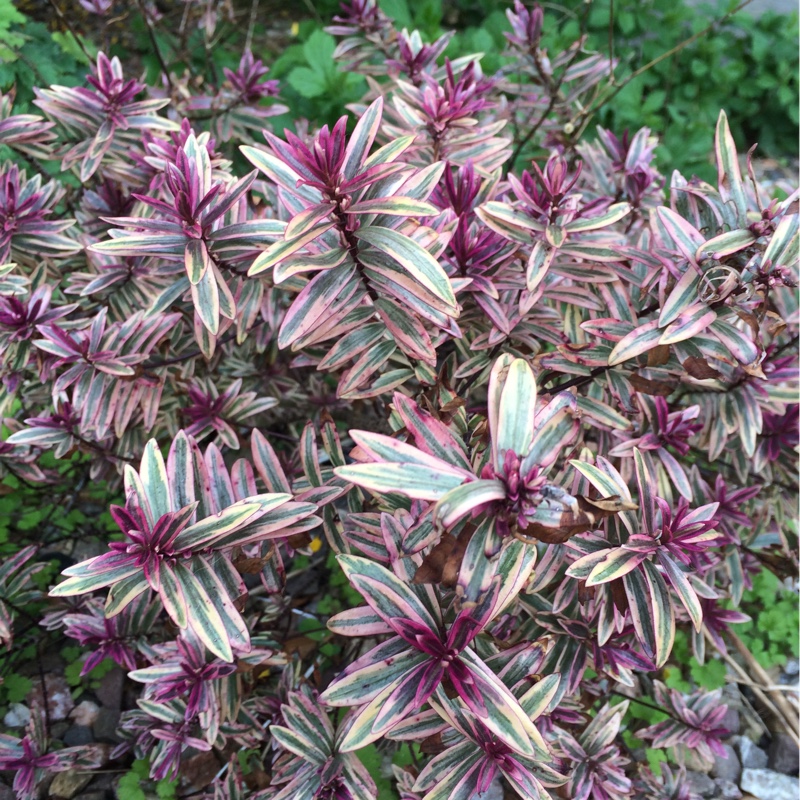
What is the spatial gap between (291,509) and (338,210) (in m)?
0.52

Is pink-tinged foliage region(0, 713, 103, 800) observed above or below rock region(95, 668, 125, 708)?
above

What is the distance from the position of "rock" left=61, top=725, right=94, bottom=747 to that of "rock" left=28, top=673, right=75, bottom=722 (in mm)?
54

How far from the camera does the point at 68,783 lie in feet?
5.95

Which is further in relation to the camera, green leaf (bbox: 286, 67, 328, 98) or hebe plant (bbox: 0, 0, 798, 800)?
green leaf (bbox: 286, 67, 328, 98)

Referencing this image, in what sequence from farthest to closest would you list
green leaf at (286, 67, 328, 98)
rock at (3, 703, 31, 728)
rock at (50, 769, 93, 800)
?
green leaf at (286, 67, 328, 98) → rock at (3, 703, 31, 728) → rock at (50, 769, 93, 800)

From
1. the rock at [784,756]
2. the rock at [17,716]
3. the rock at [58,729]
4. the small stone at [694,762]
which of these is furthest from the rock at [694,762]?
the rock at [17,716]

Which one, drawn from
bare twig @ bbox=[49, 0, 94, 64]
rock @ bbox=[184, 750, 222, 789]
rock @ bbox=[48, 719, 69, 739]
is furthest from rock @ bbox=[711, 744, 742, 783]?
bare twig @ bbox=[49, 0, 94, 64]

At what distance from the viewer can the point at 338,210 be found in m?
1.11

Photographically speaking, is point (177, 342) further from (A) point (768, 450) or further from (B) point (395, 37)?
(A) point (768, 450)

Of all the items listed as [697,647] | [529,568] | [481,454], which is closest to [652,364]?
[481,454]

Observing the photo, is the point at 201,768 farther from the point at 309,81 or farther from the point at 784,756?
the point at 309,81

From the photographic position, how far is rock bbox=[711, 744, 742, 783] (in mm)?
2076

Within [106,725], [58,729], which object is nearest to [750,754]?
[106,725]

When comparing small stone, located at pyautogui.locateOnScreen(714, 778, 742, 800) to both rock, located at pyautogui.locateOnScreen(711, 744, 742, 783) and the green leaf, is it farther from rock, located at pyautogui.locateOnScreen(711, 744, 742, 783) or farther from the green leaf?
the green leaf
